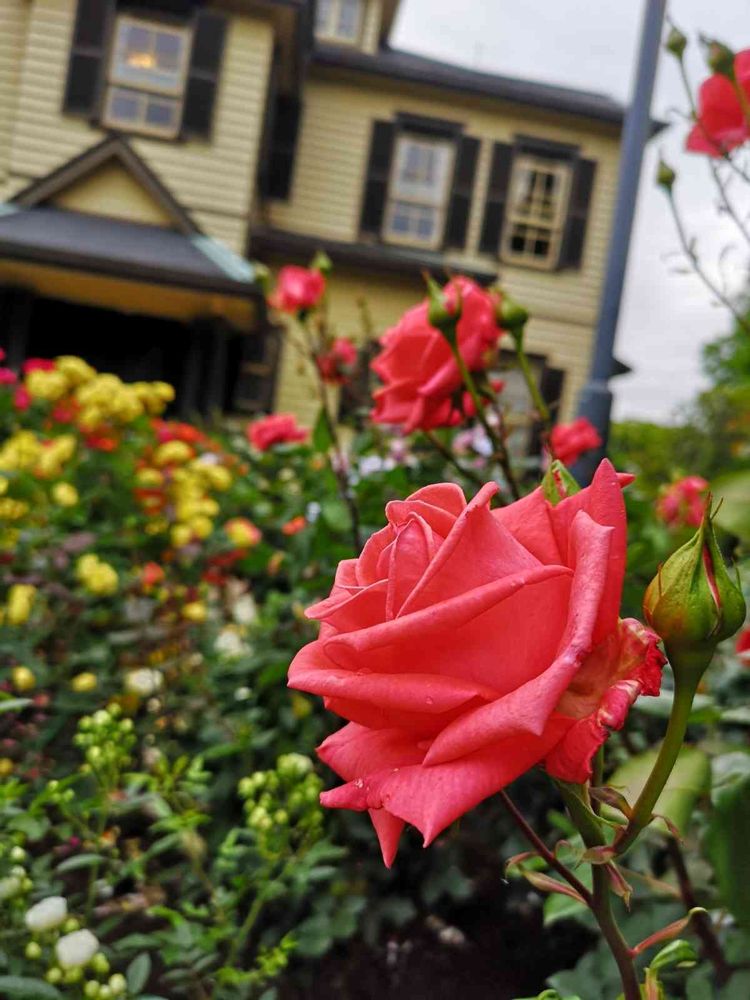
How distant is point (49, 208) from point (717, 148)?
8.59 metres

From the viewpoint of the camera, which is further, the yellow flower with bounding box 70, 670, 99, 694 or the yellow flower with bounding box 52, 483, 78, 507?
the yellow flower with bounding box 52, 483, 78, 507

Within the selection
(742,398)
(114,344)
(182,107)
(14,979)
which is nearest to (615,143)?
(182,107)

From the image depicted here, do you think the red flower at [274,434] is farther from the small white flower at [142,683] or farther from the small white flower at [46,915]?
the small white flower at [46,915]

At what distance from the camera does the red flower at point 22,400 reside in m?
2.92

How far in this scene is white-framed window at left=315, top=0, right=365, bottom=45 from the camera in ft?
34.6

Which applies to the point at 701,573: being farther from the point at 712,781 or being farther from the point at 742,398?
the point at 742,398

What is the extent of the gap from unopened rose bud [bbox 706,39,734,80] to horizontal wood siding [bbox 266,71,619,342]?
9.36m

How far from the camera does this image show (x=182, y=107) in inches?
343

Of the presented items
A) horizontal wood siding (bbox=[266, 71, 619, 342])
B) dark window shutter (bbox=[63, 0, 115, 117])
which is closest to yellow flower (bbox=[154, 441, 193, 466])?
dark window shutter (bbox=[63, 0, 115, 117])

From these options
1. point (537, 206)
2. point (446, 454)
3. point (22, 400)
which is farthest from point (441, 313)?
point (537, 206)

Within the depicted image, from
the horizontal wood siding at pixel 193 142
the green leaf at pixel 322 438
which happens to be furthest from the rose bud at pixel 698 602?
the horizontal wood siding at pixel 193 142

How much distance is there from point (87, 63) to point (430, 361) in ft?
29.4

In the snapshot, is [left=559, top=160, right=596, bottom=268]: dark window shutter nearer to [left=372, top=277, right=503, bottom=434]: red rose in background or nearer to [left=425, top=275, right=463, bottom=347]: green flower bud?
[left=372, top=277, right=503, bottom=434]: red rose in background

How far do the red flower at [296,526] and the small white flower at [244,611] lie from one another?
216mm
